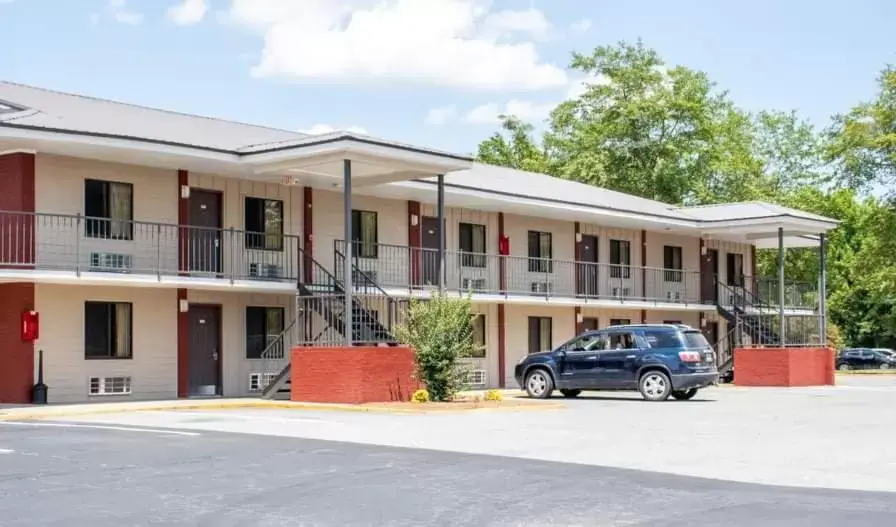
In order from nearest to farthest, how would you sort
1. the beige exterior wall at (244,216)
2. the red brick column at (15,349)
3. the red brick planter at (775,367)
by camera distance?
the red brick column at (15,349) → the beige exterior wall at (244,216) → the red brick planter at (775,367)

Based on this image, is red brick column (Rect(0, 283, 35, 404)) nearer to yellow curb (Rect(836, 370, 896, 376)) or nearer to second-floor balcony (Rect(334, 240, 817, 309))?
second-floor balcony (Rect(334, 240, 817, 309))

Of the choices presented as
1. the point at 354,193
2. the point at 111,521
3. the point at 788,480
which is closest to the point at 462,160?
the point at 354,193

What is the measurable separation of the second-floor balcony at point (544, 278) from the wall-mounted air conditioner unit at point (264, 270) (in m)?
1.56

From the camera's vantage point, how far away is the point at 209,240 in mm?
28969

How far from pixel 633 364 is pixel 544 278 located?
10.8m

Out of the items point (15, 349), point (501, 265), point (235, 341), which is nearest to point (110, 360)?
point (15, 349)

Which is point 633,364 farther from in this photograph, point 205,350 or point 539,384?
point 205,350

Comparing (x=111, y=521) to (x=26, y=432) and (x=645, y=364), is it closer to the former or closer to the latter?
(x=26, y=432)

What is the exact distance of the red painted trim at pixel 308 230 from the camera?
30.7 meters

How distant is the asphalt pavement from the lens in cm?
1033

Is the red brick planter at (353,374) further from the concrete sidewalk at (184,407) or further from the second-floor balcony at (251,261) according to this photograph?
the second-floor balcony at (251,261)

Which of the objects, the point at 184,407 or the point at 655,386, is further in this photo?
the point at 655,386

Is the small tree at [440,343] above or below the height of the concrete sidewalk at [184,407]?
above

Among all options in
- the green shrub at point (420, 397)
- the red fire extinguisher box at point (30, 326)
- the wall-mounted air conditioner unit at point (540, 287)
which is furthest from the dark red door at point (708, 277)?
the red fire extinguisher box at point (30, 326)
